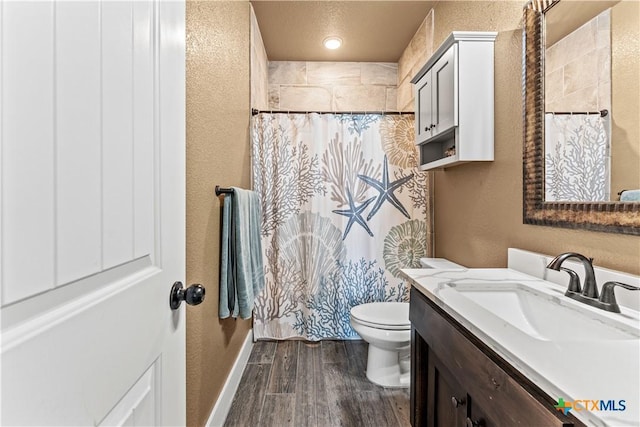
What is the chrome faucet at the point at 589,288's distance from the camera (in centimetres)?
90

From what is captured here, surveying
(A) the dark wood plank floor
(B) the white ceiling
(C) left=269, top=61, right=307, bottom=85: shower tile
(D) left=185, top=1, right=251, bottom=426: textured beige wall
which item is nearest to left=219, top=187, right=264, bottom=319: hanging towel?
(D) left=185, top=1, right=251, bottom=426: textured beige wall

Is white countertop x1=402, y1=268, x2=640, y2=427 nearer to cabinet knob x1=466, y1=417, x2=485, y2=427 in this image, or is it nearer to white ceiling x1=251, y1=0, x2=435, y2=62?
cabinet knob x1=466, y1=417, x2=485, y2=427

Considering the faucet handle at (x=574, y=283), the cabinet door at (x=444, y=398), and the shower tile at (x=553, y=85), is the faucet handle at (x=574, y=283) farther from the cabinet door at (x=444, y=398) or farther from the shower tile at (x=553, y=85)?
the shower tile at (x=553, y=85)

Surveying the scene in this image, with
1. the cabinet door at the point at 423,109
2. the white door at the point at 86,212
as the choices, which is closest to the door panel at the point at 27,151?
the white door at the point at 86,212

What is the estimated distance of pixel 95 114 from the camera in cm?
47

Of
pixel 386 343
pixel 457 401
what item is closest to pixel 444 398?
pixel 457 401

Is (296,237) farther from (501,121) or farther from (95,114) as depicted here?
(95,114)

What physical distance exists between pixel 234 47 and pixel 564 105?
5.45ft

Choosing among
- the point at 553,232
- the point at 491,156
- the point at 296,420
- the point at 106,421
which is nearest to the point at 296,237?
the point at 296,420

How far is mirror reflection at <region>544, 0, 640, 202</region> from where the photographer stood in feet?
3.12

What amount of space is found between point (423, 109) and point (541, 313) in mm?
1416

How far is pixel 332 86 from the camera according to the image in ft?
10.6

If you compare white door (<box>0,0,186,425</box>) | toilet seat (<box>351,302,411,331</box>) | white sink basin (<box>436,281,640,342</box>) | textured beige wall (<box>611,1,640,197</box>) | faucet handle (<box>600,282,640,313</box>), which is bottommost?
toilet seat (<box>351,302,411,331</box>)

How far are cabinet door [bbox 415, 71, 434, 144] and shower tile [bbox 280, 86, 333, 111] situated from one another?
1247mm
